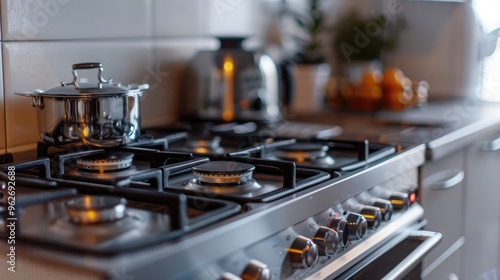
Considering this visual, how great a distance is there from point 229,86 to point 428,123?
59 cm

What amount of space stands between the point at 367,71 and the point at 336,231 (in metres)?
1.25

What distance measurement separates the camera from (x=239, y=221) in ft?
2.90

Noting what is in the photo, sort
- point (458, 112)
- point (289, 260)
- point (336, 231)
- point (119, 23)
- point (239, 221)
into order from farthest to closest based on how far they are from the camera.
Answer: point (458, 112) < point (119, 23) < point (336, 231) < point (289, 260) < point (239, 221)

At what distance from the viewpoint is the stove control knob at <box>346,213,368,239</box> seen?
46.4 inches

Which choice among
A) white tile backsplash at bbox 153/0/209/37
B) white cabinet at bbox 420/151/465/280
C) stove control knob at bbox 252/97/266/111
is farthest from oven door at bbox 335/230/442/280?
white tile backsplash at bbox 153/0/209/37

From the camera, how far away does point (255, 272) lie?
90cm

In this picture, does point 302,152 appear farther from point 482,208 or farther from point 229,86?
point 482,208

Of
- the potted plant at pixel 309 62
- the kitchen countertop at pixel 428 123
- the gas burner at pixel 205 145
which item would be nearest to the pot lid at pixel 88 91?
the gas burner at pixel 205 145

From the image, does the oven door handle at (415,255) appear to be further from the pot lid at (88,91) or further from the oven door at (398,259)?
the pot lid at (88,91)

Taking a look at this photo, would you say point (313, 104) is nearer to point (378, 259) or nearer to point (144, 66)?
point (144, 66)

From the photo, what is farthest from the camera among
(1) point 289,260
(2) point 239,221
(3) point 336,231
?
(3) point 336,231

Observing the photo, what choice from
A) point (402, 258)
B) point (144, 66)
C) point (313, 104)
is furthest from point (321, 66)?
point (402, 258)

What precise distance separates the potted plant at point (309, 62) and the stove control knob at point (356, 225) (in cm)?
101

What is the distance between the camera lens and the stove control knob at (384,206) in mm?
1315
